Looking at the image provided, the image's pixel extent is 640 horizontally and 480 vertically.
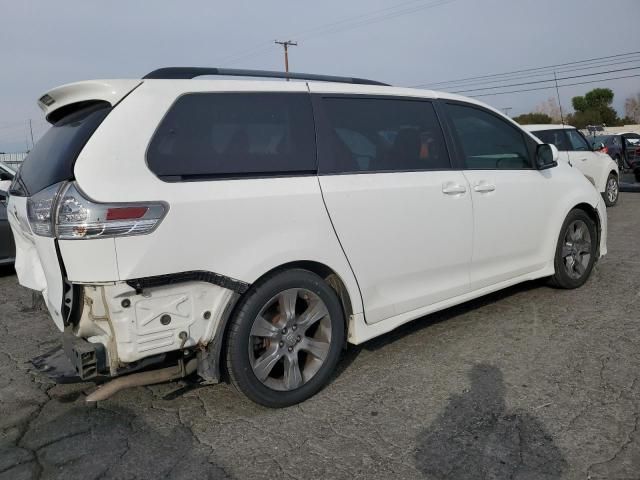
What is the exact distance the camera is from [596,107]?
71.5 meters

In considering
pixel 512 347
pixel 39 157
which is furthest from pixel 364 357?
pixel 39 157

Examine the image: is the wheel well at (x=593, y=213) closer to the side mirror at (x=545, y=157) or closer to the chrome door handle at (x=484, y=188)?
the side mirror at (x=545, y=157)

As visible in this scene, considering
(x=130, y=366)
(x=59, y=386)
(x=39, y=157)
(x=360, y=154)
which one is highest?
(x=39, y=157)

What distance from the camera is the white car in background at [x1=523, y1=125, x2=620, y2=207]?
11.1m

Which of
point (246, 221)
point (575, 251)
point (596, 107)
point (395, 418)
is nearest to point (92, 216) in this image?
point (246, 221)

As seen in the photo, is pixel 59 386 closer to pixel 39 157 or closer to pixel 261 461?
pixel 39 157

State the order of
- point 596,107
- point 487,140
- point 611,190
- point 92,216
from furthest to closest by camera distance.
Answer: point 596,107, point 611,190, point 487,140, point 92,216

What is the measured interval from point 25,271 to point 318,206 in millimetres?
1819

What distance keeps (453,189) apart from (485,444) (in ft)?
5.83

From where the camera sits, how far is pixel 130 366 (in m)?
2.65

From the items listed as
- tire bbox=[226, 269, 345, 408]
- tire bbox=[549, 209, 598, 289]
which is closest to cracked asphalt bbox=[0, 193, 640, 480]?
tire bbox=[226, 269, 345, 408]

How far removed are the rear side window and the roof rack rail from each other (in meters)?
0.19

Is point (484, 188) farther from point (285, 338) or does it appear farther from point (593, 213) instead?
point (285, 338)

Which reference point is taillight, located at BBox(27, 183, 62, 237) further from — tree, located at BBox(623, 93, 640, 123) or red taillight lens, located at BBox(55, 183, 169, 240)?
tree, located at BBox(623, 93, 640, 123)
